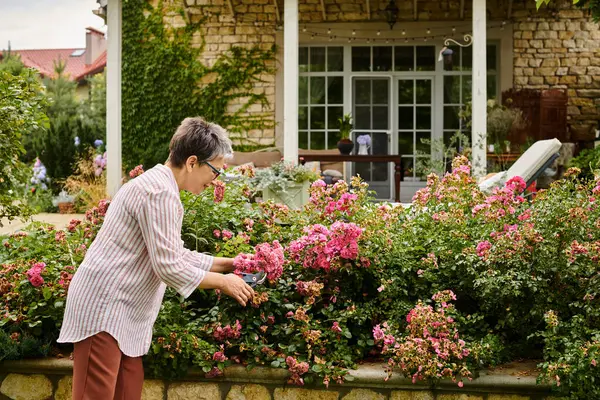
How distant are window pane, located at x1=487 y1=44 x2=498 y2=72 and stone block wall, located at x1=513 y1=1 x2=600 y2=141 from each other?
1.23ft

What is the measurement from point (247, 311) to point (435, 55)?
30.4 ft

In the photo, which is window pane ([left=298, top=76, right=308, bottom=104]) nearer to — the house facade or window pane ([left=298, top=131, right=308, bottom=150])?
the house facade

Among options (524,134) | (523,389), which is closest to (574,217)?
(523,389)

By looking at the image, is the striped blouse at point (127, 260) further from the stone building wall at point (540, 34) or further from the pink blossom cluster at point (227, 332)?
the stone building wall at point (540, 34)

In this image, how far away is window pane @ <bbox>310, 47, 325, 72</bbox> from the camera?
12.3 m

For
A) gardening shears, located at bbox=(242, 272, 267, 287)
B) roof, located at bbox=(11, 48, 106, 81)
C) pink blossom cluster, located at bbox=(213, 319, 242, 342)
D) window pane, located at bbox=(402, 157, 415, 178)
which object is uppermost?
roof, located at bbox=(11, 48, 106, 81)

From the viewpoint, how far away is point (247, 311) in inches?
142

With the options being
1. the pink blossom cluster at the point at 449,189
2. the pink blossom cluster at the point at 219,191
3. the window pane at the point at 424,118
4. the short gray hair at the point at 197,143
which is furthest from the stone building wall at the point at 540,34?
the short gray hair at the point at 197,143

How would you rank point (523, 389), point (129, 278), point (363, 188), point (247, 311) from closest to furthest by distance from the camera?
point (129, 278) < point (523, 389) < point (247, 311) < point (363, 188)

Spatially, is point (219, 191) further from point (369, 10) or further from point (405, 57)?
A: point (405, 57)

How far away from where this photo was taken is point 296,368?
132 inches

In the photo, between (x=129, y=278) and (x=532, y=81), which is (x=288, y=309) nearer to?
(x=129, y=278)

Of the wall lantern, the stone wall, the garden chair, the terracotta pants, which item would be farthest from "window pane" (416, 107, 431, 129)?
the terracotta pants

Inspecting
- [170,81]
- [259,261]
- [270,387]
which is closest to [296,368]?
[270,387]
